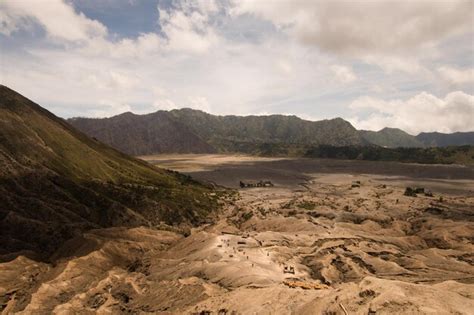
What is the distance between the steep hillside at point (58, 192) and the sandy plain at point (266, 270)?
8860 mm

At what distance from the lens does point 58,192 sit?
76.5m

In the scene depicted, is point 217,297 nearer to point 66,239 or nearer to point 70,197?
point 66,239

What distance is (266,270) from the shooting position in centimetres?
4066

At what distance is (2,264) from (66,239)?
11626mm

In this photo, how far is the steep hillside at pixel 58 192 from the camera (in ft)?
209

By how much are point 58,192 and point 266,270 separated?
52278 mm

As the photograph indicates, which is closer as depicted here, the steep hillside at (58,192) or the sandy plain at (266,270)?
the sandy plain at (266,270)

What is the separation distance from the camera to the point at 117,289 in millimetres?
44219

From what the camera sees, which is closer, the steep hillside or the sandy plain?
the sandy plain

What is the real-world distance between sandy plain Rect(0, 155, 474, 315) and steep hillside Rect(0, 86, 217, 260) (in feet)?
29.1

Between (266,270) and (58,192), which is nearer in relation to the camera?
(266,270)

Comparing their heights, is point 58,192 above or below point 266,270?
above

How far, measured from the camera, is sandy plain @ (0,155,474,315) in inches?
1054

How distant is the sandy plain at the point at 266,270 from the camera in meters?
26.8
